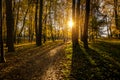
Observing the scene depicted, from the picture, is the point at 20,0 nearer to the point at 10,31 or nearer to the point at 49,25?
the point at 49,25

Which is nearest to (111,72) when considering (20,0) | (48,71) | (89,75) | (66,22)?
(89,75)

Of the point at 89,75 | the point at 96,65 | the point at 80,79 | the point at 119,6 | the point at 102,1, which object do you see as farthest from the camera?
the point at 102,1

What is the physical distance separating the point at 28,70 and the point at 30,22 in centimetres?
4174

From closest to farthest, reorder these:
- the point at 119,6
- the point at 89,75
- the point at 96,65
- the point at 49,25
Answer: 1. the point at 89,75
2. the point at 96,65
3. the point at 119,6
4. the point at 49,25

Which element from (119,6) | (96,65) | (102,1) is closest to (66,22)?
(102,1)

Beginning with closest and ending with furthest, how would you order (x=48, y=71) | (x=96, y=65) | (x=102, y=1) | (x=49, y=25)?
(x=48, y=71) < (x=96, y=65) < (x=102, y=1) < (x=49, y=25)

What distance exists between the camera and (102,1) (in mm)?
43250

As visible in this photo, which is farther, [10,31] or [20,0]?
[20,0]

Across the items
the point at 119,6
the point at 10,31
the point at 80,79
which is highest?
the point at 119,6

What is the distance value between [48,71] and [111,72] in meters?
3.65

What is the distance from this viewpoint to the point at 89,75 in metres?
10.7

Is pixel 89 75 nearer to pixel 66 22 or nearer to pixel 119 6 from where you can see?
pixel 119 6

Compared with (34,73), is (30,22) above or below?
above

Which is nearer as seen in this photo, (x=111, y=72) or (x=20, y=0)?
(x=111, y=72)
